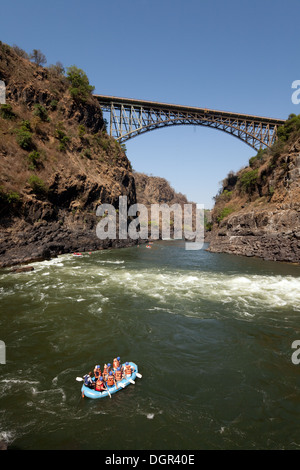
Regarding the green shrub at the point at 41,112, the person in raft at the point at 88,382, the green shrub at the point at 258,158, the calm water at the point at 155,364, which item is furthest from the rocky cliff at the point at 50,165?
the green shrub at the point at 258,158

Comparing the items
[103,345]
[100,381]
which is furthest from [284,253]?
[100,381]

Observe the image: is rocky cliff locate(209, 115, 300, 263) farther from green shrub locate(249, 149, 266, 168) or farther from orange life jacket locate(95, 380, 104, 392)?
orange life jacket locate(95, 380, 104, 392)

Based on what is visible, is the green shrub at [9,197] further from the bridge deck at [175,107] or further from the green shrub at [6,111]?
the bridge deck at [175,107]

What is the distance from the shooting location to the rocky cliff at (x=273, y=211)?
30594mm

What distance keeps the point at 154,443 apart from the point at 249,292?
12.9m

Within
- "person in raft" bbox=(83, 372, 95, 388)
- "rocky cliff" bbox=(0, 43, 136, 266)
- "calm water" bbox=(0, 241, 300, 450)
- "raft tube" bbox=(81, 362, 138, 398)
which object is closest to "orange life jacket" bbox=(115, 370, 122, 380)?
"raft tube" bbox=(81, 362, 138, 398)

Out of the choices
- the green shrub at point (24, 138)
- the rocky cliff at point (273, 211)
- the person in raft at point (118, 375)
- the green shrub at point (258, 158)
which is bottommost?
the person in raft at point (118, 375)

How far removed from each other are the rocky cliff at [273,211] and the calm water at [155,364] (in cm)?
1378

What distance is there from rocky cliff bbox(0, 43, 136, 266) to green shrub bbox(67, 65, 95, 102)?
0.97ft

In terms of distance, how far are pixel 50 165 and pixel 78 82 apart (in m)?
20.6

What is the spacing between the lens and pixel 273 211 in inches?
1380

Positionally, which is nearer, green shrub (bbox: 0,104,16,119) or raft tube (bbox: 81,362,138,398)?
raft tube (bbox: 81,362,138,398)

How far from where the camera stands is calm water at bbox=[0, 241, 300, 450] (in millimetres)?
6078
